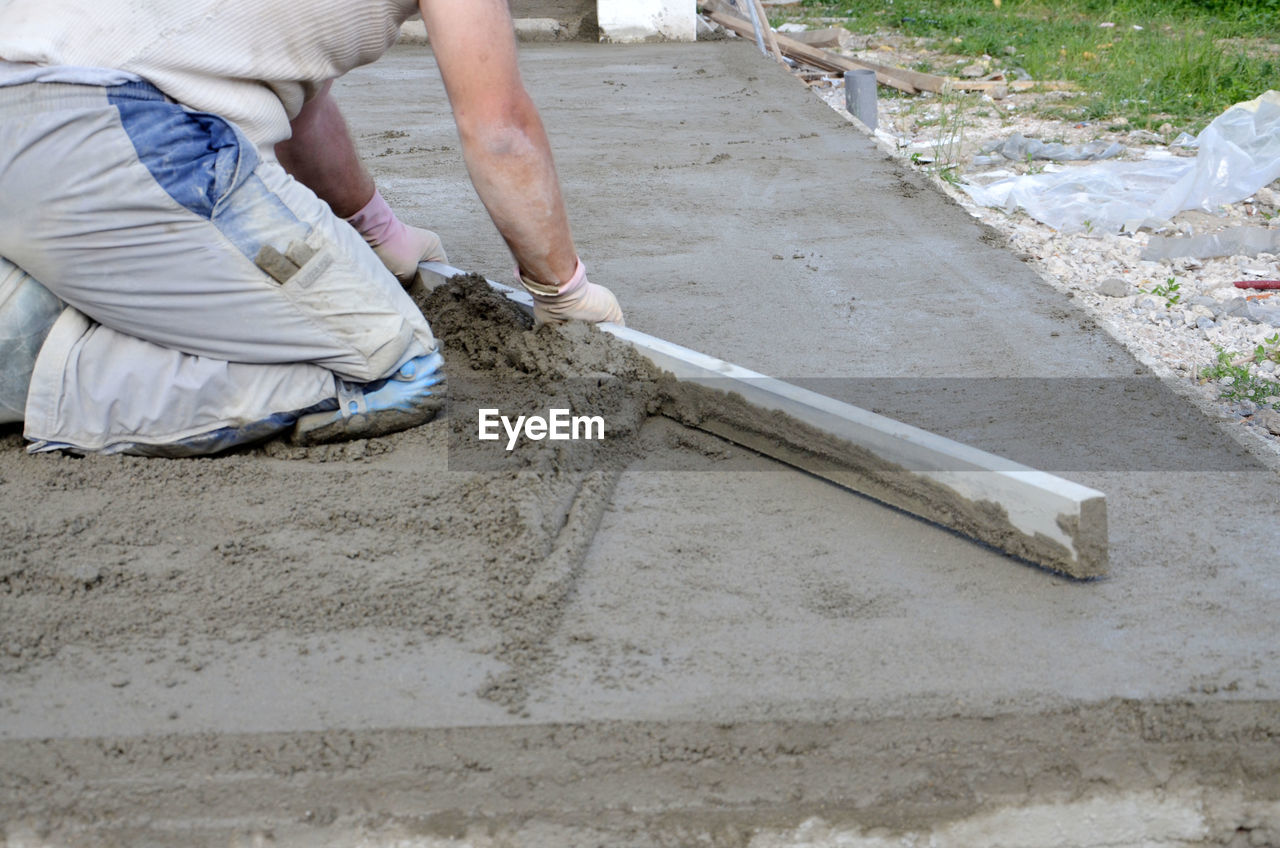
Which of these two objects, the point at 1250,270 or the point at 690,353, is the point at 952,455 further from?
the point at 1250,270

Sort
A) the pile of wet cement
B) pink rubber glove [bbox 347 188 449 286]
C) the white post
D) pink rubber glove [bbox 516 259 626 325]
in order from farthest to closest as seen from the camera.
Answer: the white post, pink rubber glove [bbox 347 188 449 286], pink rubber glove [bbox 516 259 626 325], the pile of wet cement

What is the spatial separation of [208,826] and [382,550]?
1.85 ft

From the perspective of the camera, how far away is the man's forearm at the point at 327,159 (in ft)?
9.47

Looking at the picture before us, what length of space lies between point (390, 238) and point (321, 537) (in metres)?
1.24

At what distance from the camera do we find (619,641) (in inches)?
67.0

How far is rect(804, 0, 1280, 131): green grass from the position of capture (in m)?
6.16

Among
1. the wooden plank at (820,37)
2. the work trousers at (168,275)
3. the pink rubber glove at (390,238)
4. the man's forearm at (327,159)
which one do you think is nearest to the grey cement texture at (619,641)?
the work trousers at (168,275)

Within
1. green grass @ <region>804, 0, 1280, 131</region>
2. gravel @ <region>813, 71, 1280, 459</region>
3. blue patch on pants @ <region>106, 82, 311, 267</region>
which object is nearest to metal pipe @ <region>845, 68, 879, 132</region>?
gravel @ <region>813, 71, 1280, 459</region>

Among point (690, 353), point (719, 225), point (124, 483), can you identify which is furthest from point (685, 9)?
point (124, 483)

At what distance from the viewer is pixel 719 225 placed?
374 centimetres

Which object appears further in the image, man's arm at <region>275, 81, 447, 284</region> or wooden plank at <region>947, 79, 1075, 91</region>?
wooden plank at <region>947, 79, 1075, 91</region>

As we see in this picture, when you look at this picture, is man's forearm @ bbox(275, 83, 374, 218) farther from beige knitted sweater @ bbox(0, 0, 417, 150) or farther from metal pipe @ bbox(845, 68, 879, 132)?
metal pipe @ bbox(845, 68, 879, 132)

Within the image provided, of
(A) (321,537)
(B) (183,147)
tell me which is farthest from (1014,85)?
(A) (321,537)

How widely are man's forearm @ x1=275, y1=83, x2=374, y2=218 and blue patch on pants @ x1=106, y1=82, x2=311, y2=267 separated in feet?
2.41
